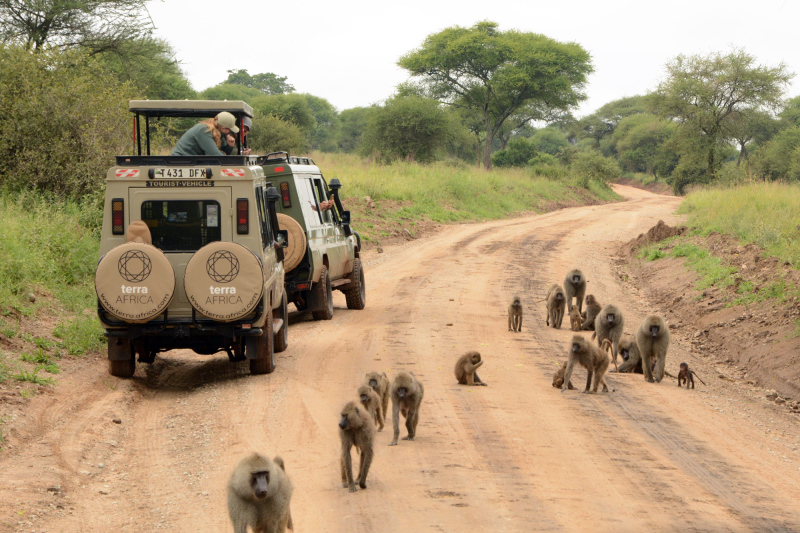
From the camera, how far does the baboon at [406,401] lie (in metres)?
6.34

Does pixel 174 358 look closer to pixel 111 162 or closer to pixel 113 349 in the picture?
pixel 113 349

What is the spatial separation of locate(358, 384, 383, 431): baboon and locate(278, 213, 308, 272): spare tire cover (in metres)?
4.36

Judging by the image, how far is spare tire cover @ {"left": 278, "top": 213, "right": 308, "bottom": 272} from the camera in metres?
10.9

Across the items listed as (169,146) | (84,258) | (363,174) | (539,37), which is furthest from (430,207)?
(539,37)

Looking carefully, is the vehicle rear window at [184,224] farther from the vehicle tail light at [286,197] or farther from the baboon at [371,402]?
the vehicle tail light at [286,197]

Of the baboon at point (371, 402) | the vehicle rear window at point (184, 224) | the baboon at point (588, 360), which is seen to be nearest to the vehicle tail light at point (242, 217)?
the vehicle rear window at point (184, 224)

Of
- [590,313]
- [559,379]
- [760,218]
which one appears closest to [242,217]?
[559,379]

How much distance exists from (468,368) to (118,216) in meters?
3.94

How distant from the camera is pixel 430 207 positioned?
93.8ft

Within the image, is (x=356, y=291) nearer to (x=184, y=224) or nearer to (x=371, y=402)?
(x=184, y=224)

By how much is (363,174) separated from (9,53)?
15.9 m

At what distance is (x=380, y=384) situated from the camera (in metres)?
7.01

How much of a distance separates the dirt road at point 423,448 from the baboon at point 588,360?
0.81 ft

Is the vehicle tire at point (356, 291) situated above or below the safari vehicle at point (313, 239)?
below
